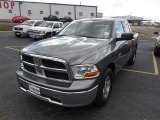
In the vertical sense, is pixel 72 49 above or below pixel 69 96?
above

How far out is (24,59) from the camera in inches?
156

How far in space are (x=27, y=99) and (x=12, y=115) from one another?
711mm

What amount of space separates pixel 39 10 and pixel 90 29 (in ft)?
162

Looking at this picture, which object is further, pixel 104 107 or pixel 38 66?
pixel 104 107

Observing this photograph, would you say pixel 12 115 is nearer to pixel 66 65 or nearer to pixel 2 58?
pixel 66 65

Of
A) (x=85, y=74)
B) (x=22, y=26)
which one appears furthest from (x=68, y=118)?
(x=22, y=26)

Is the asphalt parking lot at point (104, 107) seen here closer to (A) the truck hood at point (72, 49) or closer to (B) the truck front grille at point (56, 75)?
(B) the truck front grille at point (56, 75)

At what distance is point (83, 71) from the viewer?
11.1 feet

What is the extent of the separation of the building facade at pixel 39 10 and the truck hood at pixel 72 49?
46.9m

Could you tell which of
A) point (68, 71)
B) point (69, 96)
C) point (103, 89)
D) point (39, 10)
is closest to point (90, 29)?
point (103, 89)

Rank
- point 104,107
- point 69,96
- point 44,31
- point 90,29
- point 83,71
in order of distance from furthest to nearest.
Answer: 1. point 44,31
2. point 90,29
3. point 104,107
4. point 83,71
5. point 69,96

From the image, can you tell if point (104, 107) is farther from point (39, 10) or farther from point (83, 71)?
point (39, 10)

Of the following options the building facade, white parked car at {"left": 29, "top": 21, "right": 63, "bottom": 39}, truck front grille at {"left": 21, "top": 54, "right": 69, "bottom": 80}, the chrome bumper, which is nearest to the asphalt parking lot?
the chrome bumper

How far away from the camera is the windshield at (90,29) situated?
4750 millimetres
